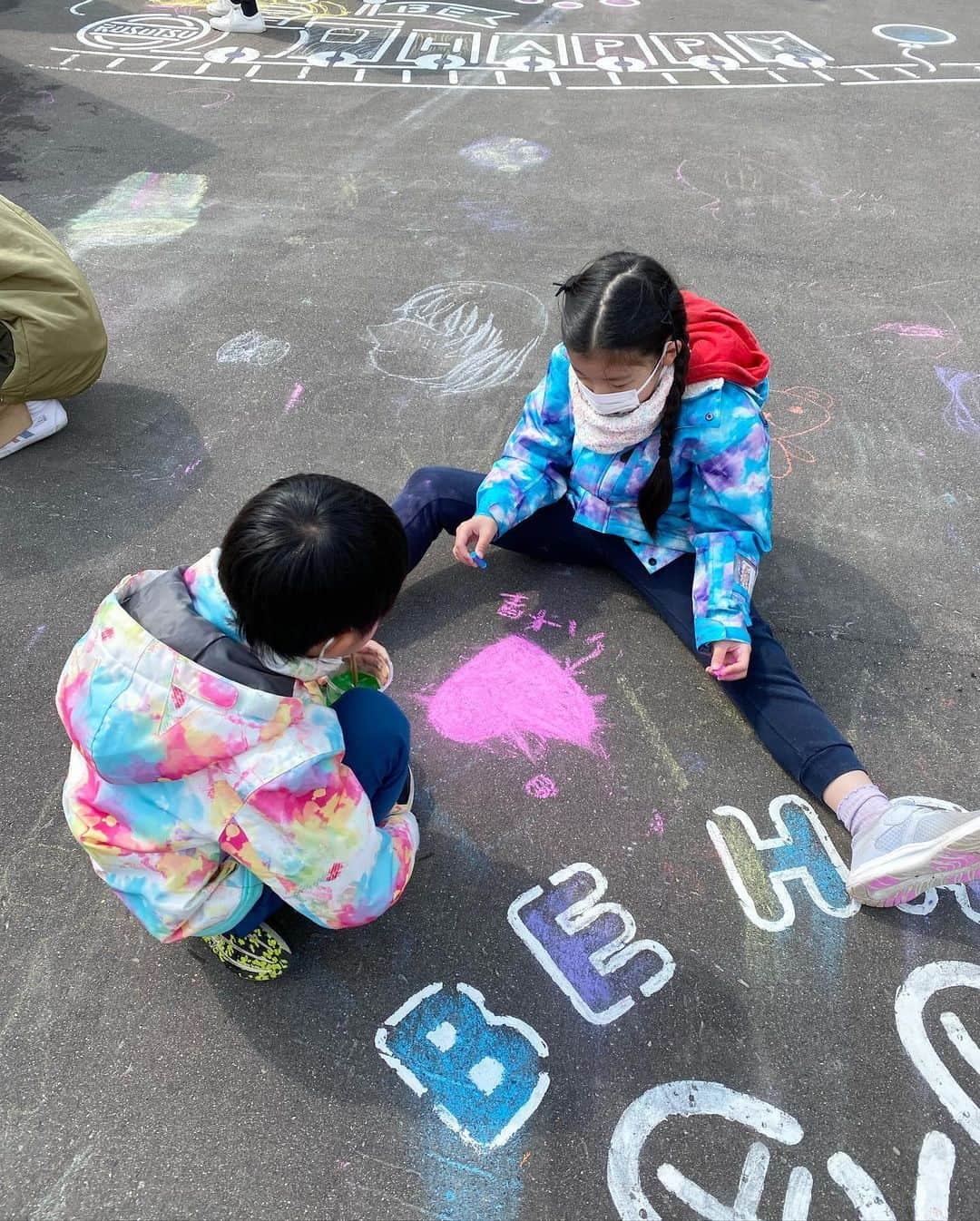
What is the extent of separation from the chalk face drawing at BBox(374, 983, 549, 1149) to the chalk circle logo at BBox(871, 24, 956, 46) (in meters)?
8.69

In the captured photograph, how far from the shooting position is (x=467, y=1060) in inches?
64.1

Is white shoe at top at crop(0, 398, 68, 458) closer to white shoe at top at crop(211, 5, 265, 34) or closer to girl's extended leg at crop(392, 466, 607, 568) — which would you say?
girl's extended leg at crop(392, 466, 607, 568)

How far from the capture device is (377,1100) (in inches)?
62.4

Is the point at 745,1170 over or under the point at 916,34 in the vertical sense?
under

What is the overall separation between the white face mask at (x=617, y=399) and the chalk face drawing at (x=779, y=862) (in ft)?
3.18

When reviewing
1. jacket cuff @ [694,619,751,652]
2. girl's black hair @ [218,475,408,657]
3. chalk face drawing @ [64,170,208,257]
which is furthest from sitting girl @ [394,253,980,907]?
chalk face drawing @ [64,170,208,257]

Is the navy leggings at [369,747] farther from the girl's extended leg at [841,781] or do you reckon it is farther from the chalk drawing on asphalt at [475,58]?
the chalk drawing on asphalt at [475,58]

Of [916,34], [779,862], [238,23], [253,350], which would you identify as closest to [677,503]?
[779,862]

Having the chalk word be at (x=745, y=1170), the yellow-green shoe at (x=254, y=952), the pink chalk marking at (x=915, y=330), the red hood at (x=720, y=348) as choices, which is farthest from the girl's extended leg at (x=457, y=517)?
the pink chalk marking at (x=915, y=330)

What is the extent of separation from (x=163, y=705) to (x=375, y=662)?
0.56 meters

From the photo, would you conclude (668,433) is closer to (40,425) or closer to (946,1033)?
(946,1033)

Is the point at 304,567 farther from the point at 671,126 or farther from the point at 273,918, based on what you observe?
the point at 671,126

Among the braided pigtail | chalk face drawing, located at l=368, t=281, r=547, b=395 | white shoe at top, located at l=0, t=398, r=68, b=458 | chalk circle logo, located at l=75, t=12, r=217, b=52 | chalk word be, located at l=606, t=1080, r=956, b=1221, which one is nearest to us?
chalk word be, located at l=606, t=1080, r=956, b=1221

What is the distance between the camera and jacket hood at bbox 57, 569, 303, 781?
1310mm
